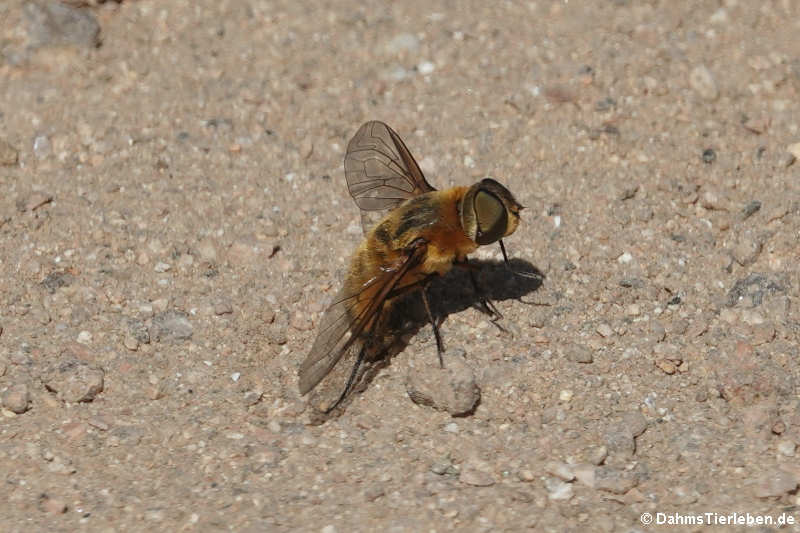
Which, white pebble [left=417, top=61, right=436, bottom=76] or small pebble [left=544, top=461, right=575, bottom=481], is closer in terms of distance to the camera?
small pebble [left=544, top=461, right=575, bottom=481]

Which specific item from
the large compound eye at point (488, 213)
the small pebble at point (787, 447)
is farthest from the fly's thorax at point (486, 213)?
the small pebble at point (787, 447)

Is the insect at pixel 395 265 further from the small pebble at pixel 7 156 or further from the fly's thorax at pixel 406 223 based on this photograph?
the small pebble at pixel 7 156

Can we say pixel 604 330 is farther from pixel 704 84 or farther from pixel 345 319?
pixel 704 84

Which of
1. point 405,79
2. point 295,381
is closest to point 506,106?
point 405,79

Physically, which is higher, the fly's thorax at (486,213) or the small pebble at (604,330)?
the fly's thorax at (486,213)

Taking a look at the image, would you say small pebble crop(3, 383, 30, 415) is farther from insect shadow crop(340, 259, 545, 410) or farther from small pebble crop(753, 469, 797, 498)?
small pebble crop(753, 469, 797, 498)

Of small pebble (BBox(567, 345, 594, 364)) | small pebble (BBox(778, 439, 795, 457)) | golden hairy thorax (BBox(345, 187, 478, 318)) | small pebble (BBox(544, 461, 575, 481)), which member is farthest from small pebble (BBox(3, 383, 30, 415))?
small pebble (BBox(778, 439, 795, 457))
